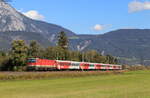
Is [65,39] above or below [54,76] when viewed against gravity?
above

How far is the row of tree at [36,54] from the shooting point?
336 feet

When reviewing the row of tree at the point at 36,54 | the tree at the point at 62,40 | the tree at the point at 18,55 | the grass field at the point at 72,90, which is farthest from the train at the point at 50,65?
the tree at the point at 62,40

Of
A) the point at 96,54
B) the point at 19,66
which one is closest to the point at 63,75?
the point at 19,66

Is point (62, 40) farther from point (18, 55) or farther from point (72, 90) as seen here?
point (72, 90)

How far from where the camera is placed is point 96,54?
19388 centimetres

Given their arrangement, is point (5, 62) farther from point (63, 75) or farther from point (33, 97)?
point (33, 97)

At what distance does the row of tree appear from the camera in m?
Answer: 102

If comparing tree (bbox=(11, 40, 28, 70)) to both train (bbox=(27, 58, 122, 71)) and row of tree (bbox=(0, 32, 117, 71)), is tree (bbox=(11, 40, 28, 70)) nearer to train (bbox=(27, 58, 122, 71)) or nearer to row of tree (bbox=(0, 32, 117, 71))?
row of tree (bbox=(0, 32, 117, 71))

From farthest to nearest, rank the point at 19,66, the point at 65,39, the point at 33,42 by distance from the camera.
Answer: the point at 65,39, the point at 33,42, the point at 19,66

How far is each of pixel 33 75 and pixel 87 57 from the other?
125658mm

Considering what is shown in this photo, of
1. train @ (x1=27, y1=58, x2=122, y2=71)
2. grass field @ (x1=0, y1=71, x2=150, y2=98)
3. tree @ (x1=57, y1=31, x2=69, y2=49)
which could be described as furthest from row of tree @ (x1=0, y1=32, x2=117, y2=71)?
grass field @ (x1=0, y1=71, x2=150, y2=98)

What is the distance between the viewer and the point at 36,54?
150m

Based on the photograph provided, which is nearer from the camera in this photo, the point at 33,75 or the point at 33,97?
the point at 33,97

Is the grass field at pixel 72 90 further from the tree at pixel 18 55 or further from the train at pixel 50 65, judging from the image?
the tree at pixel 18 55
